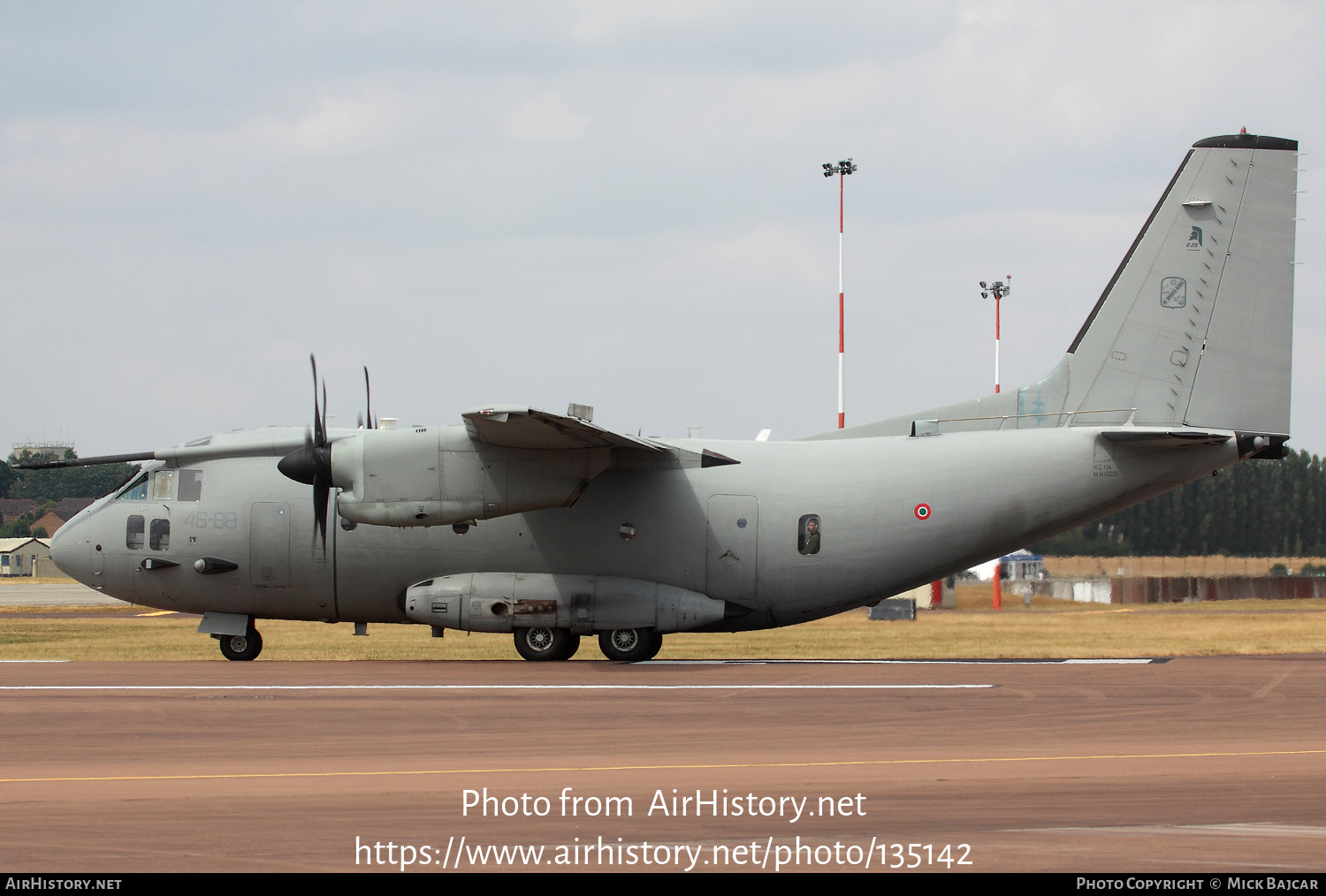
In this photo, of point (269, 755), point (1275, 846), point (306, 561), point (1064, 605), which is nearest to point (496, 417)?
point (306, 561)

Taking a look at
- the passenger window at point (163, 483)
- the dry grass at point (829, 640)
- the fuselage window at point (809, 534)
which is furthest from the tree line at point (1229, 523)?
the passenger window at point (163, 483)

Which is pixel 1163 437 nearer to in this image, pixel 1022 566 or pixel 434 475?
pixel 434 475

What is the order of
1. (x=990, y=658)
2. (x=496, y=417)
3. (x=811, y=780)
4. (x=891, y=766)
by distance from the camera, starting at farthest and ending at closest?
(x=990, y=658) < (x=496, y=417) < (x=891, y=766) < (x=811, y=780)

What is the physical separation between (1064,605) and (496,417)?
35832 mm

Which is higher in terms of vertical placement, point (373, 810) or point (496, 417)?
point (496, 417)

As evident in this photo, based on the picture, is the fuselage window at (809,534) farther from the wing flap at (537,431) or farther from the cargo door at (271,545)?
the cargo door at (271,545)

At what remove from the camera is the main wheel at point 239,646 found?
80.4 ft

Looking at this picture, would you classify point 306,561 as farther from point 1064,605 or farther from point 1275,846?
point 1064,605

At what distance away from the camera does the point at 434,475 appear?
2139 centimetres

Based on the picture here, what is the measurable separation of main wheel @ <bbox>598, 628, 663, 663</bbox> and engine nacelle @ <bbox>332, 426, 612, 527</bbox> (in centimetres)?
350

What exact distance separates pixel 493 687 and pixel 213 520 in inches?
318

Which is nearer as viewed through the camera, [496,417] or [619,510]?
[496,417]

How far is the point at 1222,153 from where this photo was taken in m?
23.2

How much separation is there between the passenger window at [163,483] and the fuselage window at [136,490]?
240 mm
